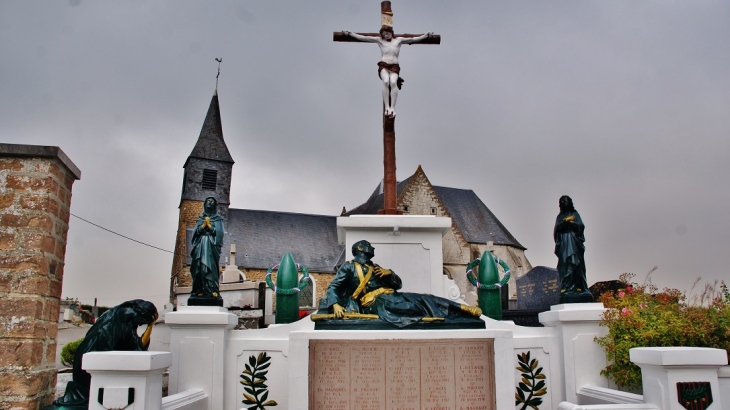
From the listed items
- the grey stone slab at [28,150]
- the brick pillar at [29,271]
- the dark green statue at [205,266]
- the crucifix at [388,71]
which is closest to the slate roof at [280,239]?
the crucifix at [388,71]

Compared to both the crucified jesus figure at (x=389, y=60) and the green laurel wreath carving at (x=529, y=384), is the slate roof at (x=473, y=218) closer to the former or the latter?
the crucified jesus figure at (x=389, y=60)

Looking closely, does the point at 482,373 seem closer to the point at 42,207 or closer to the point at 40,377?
the point at 40,377

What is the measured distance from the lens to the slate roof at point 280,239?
3103 cm

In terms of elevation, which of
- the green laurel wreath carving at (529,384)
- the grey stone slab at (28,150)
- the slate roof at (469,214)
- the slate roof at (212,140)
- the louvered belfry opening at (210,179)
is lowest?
the green laurel wreath carving at (529,384)

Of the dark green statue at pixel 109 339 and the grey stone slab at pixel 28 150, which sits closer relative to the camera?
the dark green statue at pixel 109 339

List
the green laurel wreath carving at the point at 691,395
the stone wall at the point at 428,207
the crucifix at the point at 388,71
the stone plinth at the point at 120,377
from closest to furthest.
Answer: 1. the stone plinth at the point at 120,377
2. the green laurel wreath carving at the point at 691,395
3. the crucifix at the point at 388,71
4. the stone wall at the point at 428,207

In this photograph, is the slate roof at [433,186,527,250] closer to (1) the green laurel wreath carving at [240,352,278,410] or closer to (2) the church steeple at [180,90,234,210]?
(2) the church steeple at [180,90,234,210]

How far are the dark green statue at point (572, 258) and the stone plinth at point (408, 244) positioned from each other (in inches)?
66.0

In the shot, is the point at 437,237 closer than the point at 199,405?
No

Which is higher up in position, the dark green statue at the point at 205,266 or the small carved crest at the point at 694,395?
the dark green statue at the point at 205,266

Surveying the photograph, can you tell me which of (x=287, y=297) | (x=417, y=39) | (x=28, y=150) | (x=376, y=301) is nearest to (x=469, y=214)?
(x=417, y=39)

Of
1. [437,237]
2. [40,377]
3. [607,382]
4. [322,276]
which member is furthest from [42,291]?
[322,276]

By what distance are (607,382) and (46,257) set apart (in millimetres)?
6041

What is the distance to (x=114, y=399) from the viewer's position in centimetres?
397
